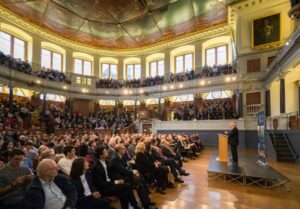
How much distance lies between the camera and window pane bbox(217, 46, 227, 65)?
1717 centimetres

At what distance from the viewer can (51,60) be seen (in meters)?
17.8

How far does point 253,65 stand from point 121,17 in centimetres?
987

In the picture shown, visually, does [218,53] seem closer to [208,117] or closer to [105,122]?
[208,117]

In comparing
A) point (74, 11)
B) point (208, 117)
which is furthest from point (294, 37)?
point (74, 11)

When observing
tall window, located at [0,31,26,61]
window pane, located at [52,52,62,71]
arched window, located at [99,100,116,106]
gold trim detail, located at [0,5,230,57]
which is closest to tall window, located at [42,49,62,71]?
window pane, located at [52,52,62,71]

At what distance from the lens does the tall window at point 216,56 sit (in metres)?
17.2

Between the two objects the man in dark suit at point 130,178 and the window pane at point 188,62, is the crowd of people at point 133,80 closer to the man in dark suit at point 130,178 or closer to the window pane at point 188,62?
the window pane at point 188,62

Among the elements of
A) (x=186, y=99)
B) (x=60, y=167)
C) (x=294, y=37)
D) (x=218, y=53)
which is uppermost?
(x=218, y=53)

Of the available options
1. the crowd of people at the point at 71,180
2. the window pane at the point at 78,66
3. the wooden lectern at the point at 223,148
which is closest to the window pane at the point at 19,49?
the window pane at the point at 78,66

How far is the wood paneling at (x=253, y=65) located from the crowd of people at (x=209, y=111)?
2.71 metres

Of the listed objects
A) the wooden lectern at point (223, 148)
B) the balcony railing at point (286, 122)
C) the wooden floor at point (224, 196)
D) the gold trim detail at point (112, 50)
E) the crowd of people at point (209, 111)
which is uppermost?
the gold trim detail at point (112, 50)

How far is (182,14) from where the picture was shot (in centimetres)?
1491

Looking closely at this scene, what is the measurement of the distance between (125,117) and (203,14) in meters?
10.2

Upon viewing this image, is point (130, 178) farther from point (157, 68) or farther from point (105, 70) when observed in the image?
point (105, 70)
